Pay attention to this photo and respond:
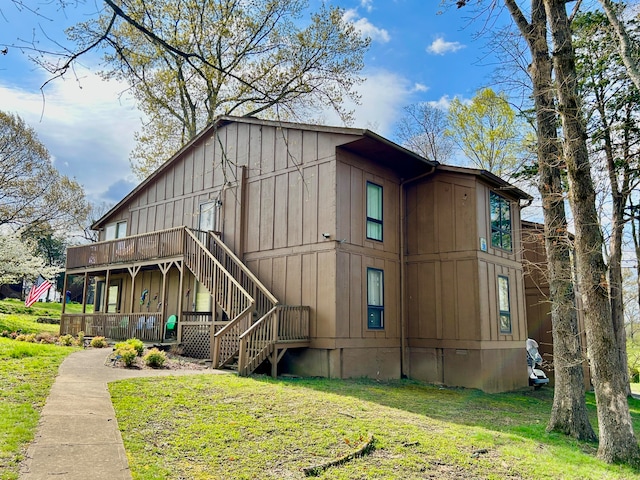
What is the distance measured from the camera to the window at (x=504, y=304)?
47.5 feet

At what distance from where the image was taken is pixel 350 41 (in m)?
21.9

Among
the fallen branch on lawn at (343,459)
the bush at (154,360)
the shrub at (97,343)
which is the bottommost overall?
the fallen branch on lawn at (343,459)

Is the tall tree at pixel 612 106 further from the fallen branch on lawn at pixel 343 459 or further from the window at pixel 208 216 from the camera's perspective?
the window at pixel 208 216

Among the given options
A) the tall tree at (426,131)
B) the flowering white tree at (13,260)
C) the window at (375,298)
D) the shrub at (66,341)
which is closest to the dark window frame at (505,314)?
the window at (375,298)

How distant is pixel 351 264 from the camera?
1298 centimetres

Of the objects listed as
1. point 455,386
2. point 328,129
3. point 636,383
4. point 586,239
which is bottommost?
point 636,383

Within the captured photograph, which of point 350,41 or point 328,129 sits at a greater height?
point 350,41

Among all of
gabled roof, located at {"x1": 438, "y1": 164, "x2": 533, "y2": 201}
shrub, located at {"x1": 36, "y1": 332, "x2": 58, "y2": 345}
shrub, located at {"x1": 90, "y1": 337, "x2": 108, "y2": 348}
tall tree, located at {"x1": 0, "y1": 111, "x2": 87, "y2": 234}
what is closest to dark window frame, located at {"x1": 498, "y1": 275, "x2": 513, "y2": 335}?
gabled roof, located at {"x1": 438, "y1": 164, "x2": 533, "y2": 201}

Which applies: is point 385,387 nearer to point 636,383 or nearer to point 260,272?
point 260,272

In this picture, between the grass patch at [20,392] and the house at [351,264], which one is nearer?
the grass patch at [20,392]

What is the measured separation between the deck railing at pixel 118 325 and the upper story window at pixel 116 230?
3.87 metres

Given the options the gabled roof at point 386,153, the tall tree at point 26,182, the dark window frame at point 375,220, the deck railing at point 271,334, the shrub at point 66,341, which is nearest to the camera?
the deck railing at point 271,334

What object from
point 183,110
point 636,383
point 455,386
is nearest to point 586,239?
point 455,386

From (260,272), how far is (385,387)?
5.05 meters
